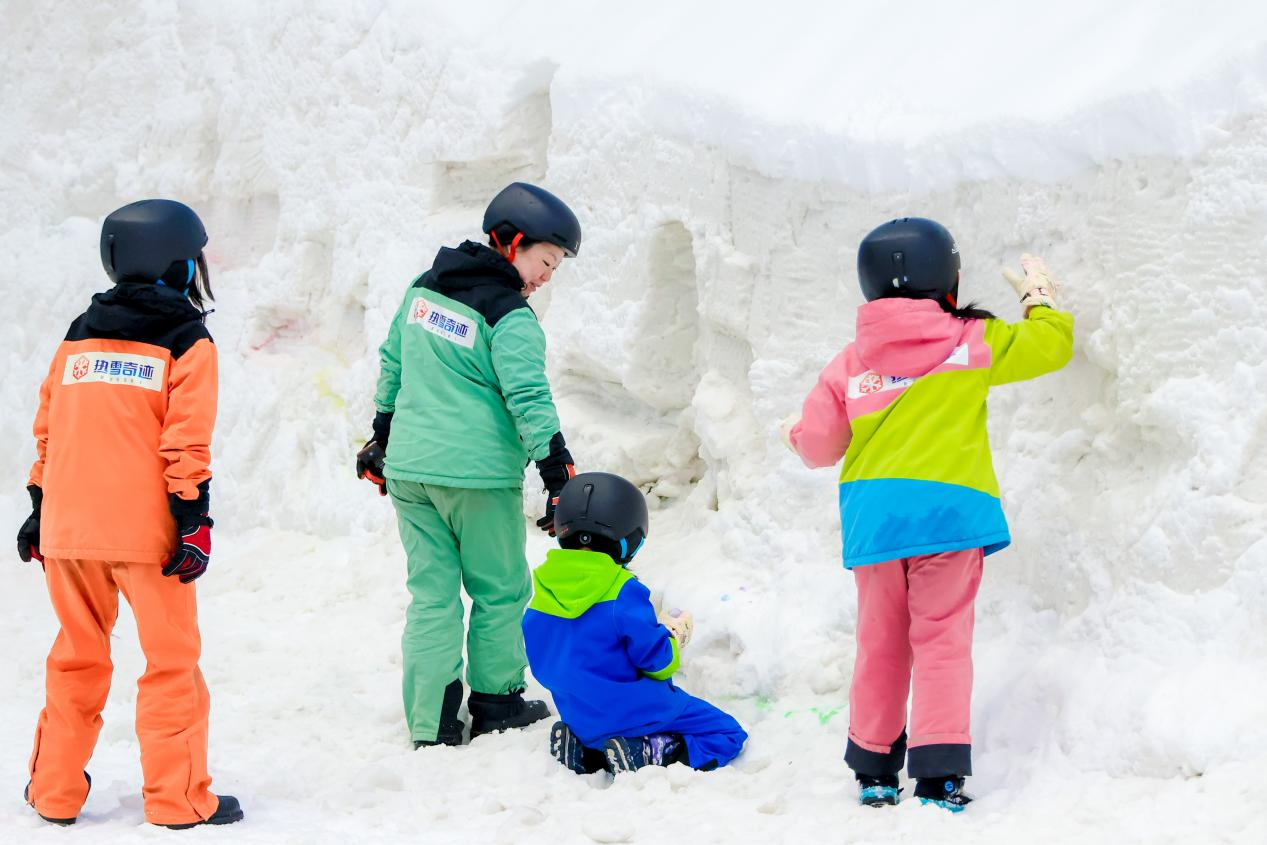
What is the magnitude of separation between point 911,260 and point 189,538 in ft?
5.49

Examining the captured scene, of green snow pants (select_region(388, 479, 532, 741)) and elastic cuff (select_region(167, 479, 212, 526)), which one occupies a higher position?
elastic cuff (select_region(167, 479, 212, 526))

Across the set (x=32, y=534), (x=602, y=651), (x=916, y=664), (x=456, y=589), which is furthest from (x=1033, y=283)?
(x=32, y=534)

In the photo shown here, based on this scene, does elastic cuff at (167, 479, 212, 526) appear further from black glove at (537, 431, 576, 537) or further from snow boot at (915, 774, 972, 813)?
snow boot at (915, 774, 972, 813)

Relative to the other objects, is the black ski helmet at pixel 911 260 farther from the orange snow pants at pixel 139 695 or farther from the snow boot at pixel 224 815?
the snow boot at pixel 224 815

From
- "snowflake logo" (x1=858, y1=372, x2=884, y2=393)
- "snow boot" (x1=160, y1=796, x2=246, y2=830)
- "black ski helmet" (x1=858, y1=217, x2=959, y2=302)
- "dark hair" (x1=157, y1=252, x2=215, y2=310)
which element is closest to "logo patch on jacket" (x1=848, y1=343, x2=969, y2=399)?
"snowflake logo" (x1=858, y1=372, x2=884, y2=393)

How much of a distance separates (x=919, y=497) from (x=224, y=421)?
142 inches

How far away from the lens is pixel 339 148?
5371 millimetres

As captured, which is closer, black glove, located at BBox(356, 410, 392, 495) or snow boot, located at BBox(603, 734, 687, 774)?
snow boot, located at BBox(603, 734, 687, 774)

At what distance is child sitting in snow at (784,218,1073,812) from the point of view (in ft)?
8.96

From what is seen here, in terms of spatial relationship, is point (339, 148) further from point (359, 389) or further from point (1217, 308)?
point (1217, 308)

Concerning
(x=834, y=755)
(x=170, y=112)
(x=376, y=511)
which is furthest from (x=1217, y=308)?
(x=170, y=112)

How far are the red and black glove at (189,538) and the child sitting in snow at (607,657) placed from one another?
2.78 ft

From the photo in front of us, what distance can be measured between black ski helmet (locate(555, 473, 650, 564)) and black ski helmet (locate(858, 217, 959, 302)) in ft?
2.74

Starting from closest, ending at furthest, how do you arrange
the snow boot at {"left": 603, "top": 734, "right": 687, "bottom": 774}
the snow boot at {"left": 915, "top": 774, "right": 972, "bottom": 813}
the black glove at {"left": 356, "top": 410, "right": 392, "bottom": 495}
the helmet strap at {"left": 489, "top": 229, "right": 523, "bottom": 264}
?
1. the snow boot at {"left": 915, "top": 774, "right": 972, "bottom": 813}
2. the snow boot at {"left": 603, "top": 734, "right": 687, "bottom": 774}
3. the helmet strap at {"left": 489, "top": 229, "right": 523, "bottom": 264}
4. the black glove at {"left": 356, "top": 410, "right": 392, "bottom": 495}
